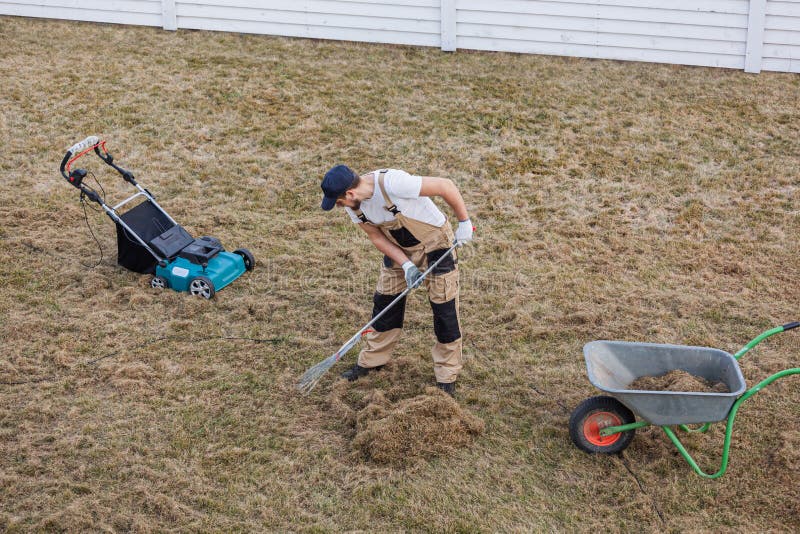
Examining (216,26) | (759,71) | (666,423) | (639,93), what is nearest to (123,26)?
(216,26)

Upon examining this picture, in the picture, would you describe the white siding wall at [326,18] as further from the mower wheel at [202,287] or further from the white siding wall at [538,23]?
the mower wheel at [202,287]

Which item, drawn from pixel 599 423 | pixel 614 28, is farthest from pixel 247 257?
pixel 614 28

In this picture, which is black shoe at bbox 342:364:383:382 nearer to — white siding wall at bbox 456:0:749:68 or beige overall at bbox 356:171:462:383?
beige overall at bbox 356:171:462:383

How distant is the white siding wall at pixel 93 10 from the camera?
32.4 feet

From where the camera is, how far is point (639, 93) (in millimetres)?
8695

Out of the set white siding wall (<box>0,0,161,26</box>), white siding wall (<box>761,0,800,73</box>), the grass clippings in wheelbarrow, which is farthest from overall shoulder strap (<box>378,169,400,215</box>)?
white siding wall (<box>0,0,161,26</box>)

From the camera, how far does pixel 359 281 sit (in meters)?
6.22

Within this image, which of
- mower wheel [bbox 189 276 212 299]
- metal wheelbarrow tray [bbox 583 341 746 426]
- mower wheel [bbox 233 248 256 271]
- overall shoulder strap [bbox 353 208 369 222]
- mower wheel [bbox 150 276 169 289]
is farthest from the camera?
mower wheel [bbox 233 248 256 271]

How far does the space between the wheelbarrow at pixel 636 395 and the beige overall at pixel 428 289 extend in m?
0.85

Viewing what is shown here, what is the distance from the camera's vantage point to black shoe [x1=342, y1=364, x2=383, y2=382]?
202 inches

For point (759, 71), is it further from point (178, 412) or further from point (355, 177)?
point (178, 412)

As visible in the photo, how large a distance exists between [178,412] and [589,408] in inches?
94.1

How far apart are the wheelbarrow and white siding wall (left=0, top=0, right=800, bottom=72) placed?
→ 5645 millimetres

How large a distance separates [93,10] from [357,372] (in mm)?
7134
